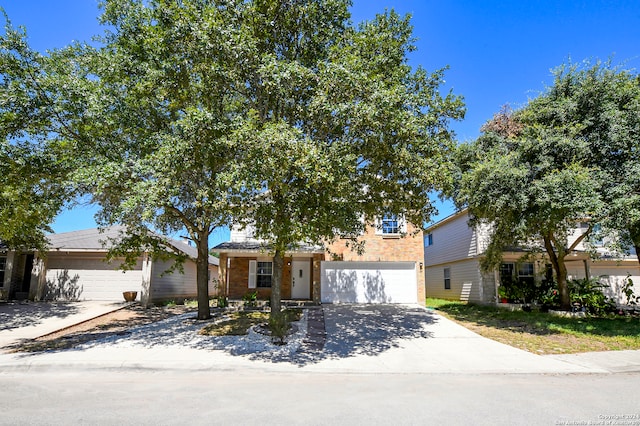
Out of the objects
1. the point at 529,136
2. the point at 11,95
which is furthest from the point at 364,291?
the point at 11,95

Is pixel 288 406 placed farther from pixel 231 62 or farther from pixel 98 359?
pixel 231 62

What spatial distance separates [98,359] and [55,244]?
14.8m

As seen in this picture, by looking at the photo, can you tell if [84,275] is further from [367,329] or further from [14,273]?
[367,329]

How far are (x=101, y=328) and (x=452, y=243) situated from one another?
1960 cm

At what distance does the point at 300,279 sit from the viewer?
2105 cm

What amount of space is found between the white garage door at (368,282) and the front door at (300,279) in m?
1.09

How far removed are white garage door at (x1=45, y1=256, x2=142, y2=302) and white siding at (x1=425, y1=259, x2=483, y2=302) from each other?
18139mm

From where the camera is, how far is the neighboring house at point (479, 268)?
2033cm

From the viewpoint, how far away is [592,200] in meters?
11.1

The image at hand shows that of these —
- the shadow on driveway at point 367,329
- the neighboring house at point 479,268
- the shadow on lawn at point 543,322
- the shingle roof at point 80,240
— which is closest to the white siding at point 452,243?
the neighboring house at point 479,268

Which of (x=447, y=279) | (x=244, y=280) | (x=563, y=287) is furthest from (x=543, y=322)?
(x=244, y=280)

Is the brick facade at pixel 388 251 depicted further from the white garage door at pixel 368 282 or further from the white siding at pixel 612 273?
the white siding at pixel 612 273

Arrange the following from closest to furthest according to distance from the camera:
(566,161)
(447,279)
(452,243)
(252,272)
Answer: (566,161)
(252,272)
(452,243)
(447,279)

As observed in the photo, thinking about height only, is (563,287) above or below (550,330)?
above
